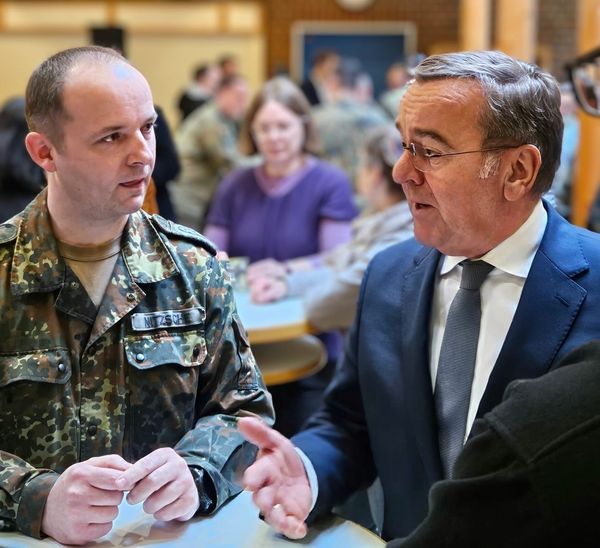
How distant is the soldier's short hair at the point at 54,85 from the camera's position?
4.75ft

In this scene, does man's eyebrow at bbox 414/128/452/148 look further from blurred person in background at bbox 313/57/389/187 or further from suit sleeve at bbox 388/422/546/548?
blurred person in background at bbox 313/57/389/187

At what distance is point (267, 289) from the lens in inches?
132

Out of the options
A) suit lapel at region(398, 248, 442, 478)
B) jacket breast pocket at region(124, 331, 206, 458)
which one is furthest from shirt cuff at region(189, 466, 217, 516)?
suit lapel at region(398, 248, 442, 478)

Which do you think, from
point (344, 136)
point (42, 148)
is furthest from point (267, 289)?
point (344, 136)

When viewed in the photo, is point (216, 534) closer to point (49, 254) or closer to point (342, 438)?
point (342, 438)

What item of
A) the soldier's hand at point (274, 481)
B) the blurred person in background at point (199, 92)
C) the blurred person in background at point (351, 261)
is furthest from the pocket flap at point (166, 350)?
the blurred person in background at point (199, 92)

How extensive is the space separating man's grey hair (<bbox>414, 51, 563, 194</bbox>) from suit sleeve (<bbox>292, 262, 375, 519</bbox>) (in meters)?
0.43

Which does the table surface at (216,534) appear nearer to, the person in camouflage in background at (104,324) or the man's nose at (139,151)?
the person in camouflage in background at (104,324)

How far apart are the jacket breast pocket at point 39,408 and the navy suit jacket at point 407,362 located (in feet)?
1.46

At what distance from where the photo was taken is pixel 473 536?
104 centimetres

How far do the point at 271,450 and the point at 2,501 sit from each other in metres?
0.42

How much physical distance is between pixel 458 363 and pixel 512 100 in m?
0.46

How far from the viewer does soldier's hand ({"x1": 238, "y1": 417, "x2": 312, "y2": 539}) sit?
1382 millimetres

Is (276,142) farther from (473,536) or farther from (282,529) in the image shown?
(473,536)
